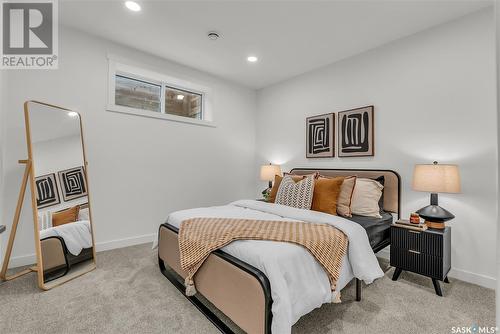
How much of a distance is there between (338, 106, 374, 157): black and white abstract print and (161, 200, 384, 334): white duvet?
56.7 inches

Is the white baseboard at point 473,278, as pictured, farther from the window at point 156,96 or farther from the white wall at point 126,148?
the window at point 156,96

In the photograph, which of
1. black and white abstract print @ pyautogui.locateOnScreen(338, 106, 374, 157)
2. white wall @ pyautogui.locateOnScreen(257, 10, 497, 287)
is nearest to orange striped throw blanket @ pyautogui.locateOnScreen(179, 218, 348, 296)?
white wall @ pyautogui.locateOnScreen(257, 10, 497, 287)

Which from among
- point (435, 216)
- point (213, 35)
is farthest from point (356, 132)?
point (213, 35)

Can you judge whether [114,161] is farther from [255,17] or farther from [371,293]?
[371,293]

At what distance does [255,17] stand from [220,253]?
235 cm

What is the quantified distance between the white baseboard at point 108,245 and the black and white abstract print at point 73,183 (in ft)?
2.53

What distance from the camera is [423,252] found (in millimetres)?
2166

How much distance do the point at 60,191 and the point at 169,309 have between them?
5.40 feet

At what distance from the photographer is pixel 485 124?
2268 mm

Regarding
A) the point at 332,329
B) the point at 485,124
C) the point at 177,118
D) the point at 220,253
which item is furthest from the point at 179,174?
the point at 485,124

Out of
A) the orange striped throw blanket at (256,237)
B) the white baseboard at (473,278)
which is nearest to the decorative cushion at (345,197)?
the orange striped throw blanket at (256,237)

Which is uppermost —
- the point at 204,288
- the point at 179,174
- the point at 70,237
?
the point at 179,174

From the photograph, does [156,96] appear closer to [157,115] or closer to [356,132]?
[157,115]

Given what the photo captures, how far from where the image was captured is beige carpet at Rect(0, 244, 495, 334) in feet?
5.33
